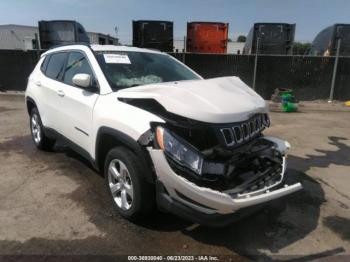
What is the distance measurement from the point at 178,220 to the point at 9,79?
12.5 m

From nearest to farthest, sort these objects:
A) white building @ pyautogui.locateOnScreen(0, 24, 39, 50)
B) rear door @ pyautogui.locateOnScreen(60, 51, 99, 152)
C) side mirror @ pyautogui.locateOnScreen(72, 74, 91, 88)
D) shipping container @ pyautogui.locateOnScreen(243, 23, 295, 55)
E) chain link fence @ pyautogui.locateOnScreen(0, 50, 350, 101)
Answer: side mirror @ pyautogui.locateOnScreen(72, 74, 91, 88), rear door @ pyautogui.locateOnScreen(60, 51, 99, 152), chain link fence @ pyautogui.locateOnScreen(0, 50, 350, 101), shipping container @ pyautogui.locateOnScreen(243, 23, 295, 55), white building @ pyautogui.locateOnScreen(0, 24, 39, 50)

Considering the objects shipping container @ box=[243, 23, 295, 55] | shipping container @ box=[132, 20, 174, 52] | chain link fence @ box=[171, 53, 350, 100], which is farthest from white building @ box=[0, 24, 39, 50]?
chain link fence @ box=[171, 53, 350, 100]

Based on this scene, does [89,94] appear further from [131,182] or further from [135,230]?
[135,230]

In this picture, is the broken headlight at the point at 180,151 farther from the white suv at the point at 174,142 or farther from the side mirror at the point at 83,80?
the side mirror at the point at 83,80

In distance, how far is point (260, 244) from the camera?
126 inches

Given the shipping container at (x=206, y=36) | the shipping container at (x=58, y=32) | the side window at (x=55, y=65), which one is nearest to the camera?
the side window at (x=55, y=65)

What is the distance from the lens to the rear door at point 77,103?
12.8ft

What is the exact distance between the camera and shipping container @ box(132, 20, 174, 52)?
45.4 feet

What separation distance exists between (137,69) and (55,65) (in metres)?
1.68

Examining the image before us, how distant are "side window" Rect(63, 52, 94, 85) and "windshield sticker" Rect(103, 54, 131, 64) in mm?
245

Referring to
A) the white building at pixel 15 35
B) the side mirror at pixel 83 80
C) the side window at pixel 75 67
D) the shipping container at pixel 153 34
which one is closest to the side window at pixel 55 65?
the side window at pixel 75 67

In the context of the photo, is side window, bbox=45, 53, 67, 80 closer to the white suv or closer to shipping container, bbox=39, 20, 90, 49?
the white suv

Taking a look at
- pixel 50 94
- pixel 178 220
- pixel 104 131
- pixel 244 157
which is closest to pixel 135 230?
pixel 178 220

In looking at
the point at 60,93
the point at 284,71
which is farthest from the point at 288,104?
the point at 60,93
